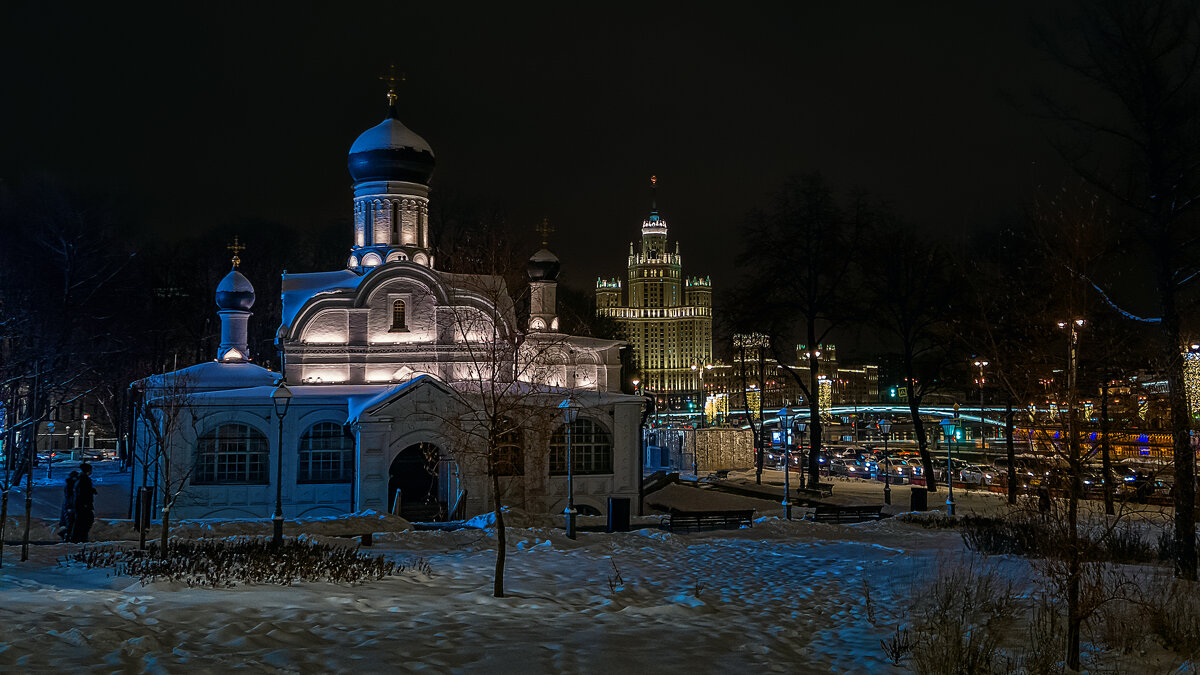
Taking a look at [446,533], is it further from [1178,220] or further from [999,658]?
[1178,220]

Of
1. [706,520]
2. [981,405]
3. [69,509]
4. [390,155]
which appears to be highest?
[390,155]

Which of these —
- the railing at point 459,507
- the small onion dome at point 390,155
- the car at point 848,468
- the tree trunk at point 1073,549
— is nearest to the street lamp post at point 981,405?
the tree trunk at point 1073,549

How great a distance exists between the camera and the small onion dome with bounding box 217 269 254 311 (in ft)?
114

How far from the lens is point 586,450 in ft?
99.9

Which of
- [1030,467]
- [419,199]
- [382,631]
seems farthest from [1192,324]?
[419,199]

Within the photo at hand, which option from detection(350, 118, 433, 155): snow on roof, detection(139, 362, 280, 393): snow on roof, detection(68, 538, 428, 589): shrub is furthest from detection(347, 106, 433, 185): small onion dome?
detection(68, 538, 428, 589): shrub

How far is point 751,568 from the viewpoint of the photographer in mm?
16156

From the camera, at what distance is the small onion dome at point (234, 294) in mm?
34781

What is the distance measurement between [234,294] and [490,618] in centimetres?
2692

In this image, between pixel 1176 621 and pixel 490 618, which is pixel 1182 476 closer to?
pixel 1176 621

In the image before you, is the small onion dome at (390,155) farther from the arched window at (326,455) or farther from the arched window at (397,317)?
the arched window at (326,455)

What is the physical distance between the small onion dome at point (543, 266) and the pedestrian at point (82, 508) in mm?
19359

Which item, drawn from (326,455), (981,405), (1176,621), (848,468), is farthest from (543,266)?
(981,405)

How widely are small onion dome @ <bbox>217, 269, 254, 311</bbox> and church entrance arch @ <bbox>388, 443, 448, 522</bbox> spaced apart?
359 inches
